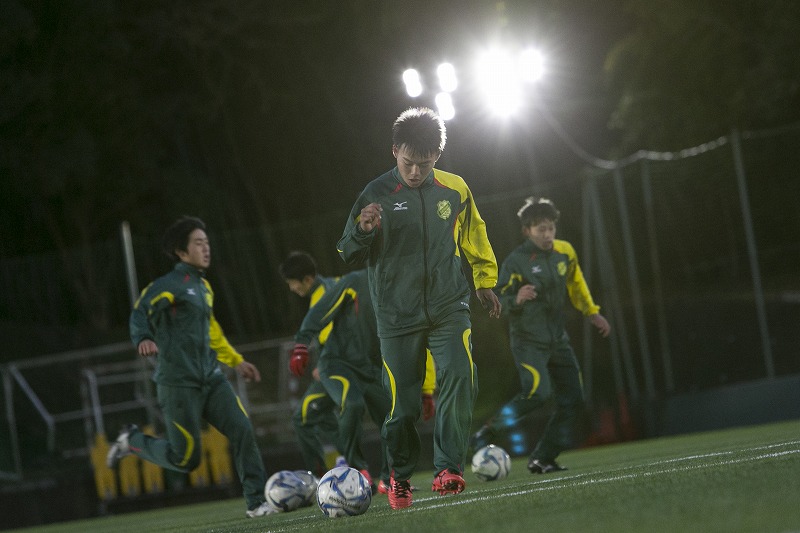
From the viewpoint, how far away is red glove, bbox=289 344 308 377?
9.70 m

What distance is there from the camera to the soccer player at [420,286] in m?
7.34

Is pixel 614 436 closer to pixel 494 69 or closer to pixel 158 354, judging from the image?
pixel 158 354

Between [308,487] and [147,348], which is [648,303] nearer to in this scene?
[308,487]

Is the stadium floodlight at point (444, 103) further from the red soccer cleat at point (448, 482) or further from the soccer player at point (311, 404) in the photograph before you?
the red soccer cleat at point (448, 482)

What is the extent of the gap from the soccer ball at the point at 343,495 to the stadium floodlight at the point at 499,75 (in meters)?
16.5

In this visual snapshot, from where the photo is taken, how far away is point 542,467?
10.3 m

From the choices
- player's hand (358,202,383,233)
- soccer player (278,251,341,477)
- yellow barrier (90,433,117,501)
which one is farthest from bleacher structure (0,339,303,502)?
player's hand (358,202,383,233)

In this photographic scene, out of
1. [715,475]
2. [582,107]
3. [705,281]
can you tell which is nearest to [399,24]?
[582,107]

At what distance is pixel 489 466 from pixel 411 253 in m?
3.33

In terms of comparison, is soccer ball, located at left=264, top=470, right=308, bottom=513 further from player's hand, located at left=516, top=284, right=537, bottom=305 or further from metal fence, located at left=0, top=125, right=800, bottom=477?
metal fence, located at left=0, top=125, right=800, bottom=477

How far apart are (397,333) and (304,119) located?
31609mm

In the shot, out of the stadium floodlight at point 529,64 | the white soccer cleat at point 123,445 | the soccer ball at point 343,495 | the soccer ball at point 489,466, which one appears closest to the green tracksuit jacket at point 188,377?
the white soccer cleat at point 123,445

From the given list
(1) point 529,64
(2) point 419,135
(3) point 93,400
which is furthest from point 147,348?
(1) point 529,64

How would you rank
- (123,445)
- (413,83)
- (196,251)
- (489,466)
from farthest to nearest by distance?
1. (413,83)
2. (123,445)
3. (489,466)
4. (196,251)
